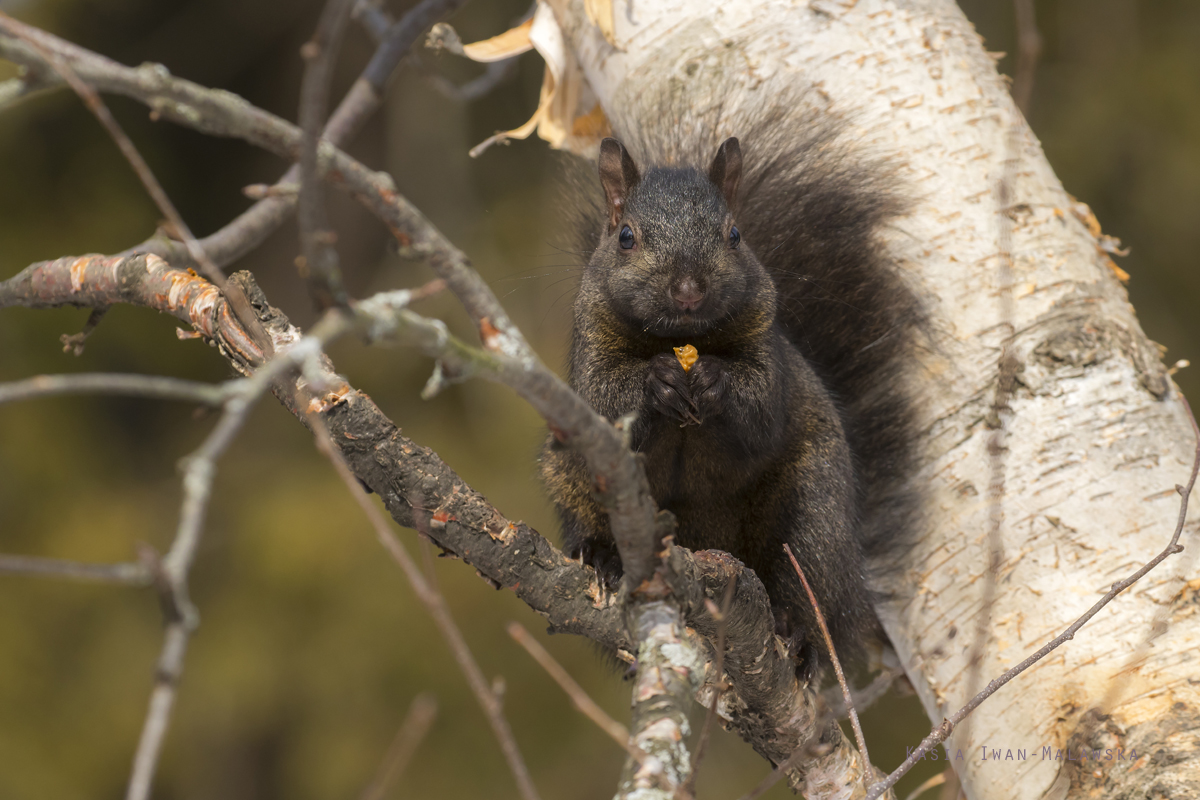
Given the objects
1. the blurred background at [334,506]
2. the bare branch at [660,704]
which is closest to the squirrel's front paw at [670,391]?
the bare branch at [660,704]

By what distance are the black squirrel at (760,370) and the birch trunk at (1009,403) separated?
86 mm

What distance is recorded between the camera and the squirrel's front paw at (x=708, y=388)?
1.74m

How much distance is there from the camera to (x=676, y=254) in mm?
1794

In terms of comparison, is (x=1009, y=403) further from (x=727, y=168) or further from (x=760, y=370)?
(x=727, y=168)

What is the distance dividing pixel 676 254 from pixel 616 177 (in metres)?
0.28

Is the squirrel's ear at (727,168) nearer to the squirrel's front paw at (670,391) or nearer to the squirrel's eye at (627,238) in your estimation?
the squirrel's eye at (627,238)

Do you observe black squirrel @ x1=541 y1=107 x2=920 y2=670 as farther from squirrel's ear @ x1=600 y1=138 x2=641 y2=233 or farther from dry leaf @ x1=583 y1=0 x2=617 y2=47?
dry leaf @ x1=583 y1=0 x2=617 y2=47

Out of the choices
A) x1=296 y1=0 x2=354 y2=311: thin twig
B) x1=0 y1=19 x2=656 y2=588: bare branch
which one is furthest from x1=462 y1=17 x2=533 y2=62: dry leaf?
x1=296 y1=0 x2=354 y2=311: thin twig

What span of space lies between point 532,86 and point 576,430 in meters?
3.72

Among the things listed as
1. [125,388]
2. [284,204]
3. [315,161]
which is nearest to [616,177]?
[284,204]

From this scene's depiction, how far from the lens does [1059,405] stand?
70.9 inches

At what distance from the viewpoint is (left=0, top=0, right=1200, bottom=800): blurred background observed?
3.73m

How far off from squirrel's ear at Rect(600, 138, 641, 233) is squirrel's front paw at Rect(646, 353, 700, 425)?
0.36 m

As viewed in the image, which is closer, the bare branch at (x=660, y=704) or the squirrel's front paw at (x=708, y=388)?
the bare branch at (x=660, y=704)
